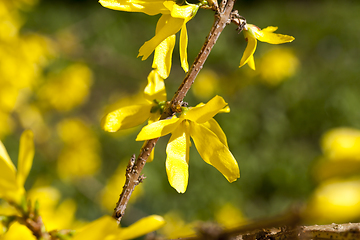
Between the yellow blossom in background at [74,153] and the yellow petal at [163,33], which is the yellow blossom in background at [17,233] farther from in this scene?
the yellow blossom in background at [74,153]

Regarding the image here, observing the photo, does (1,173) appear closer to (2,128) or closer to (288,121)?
(2,128)

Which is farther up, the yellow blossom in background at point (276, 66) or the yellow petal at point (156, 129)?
the yellow blossom in background at point (276, 66)

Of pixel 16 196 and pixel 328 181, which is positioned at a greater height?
pixel 328 181

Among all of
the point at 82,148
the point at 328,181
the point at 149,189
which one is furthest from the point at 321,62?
the point at 328,181

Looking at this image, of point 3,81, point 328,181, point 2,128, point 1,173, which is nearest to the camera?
point 328,181

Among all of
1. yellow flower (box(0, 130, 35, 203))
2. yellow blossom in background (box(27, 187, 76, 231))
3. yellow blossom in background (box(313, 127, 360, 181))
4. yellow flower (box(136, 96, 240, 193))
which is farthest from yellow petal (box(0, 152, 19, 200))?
yellow blossom in background (box(27, 187, 76, 231))

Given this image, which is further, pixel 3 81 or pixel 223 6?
pixel 3 81

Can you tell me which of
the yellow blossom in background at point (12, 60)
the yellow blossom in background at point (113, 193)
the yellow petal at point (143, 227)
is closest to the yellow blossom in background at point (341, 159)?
the yellow petal at point (143, 227)
